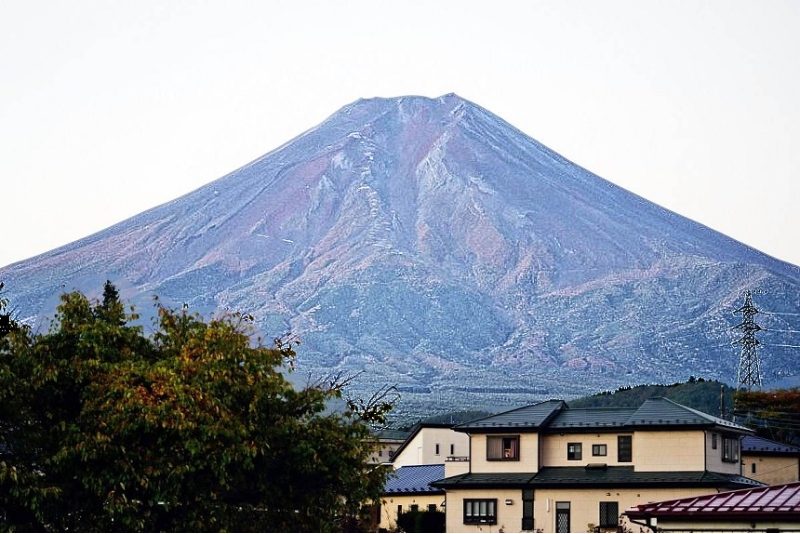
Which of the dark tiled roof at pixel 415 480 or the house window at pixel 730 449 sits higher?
the house window at pixel 730 449

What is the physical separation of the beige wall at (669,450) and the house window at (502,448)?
3.75 m

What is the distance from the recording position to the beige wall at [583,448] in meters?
48.6

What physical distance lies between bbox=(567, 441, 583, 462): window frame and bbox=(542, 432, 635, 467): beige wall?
6cm

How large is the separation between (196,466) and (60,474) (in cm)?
210

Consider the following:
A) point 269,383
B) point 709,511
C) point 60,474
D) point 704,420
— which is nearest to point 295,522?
point 269,383

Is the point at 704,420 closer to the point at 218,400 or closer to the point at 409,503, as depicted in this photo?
the point at 409,503

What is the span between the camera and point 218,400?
86.3ft

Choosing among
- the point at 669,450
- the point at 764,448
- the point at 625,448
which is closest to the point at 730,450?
the point at 669,450

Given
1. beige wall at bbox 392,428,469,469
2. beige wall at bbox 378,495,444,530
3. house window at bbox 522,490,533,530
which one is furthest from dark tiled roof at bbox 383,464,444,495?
beige wall at bbox 392,428,469,469

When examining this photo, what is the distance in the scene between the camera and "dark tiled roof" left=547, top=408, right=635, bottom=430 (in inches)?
1929

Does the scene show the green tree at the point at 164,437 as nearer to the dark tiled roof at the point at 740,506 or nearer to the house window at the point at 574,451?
the dark tiled roof at the point at 740,506

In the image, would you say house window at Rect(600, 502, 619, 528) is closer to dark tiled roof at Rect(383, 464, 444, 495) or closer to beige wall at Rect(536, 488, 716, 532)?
beige wall at Rect(536, 488, 716, 532)

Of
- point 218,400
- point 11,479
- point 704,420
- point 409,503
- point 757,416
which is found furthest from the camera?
point 757,416

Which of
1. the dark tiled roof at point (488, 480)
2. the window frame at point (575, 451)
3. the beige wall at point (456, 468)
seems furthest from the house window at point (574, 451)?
the beige wall at point (456, 468)
